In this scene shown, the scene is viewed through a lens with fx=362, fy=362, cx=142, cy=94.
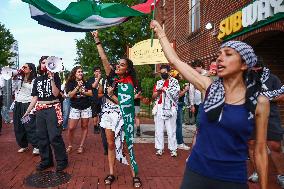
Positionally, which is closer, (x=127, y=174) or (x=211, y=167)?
(x=211, y=167)

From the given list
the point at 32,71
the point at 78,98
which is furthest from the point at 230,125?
the point at 32,71

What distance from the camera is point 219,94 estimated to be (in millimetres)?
2471

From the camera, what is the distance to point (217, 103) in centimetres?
244

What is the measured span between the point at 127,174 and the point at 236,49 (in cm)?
416

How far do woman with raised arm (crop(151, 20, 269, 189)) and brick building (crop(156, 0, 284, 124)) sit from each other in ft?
18.8

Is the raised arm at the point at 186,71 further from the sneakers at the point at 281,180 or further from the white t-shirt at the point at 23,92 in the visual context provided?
the white t-shirt at the point at 23,92

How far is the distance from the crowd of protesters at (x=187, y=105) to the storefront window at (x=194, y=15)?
20.4 feet

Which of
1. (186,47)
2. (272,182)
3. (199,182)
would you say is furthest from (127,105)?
(186,47)

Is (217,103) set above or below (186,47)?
below

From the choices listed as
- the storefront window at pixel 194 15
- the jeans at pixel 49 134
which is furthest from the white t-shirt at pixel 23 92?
the storefront window at pixel 194 15

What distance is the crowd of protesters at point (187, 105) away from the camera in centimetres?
244

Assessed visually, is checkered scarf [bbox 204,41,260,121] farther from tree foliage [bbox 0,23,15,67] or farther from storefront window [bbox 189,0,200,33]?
tree foliage [bbox 0,23,15,67]

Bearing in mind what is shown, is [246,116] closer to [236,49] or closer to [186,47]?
[236,49]

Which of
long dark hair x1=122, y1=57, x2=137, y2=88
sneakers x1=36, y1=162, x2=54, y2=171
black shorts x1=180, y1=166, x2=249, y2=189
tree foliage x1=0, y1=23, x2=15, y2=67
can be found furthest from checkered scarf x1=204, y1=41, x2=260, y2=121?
tree foliage x1=0, y1=23, x2=15, y2=67
